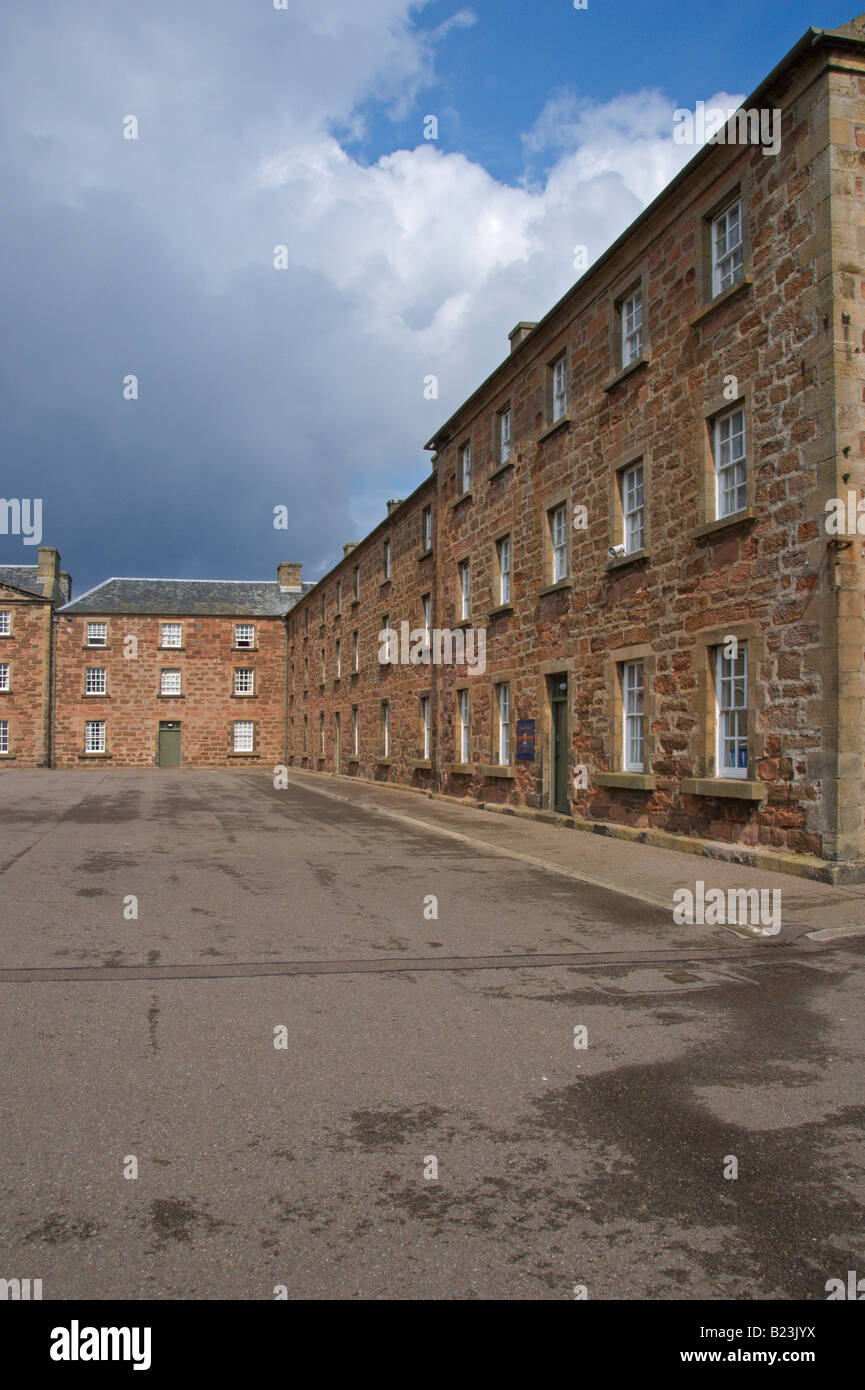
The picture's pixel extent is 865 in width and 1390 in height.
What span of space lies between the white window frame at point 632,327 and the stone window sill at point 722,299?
1839 millimetres

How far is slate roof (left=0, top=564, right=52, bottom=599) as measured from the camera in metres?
53.8

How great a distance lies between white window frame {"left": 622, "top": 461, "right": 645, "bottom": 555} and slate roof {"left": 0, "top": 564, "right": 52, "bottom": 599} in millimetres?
44124

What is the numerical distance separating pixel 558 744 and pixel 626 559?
4.38 meters

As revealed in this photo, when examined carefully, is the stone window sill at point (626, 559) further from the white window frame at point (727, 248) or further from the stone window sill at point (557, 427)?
the white window frame at point (727, 248)

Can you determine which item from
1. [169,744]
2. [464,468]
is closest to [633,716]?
[464,468]

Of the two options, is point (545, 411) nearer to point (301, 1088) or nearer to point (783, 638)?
point (783, 638)

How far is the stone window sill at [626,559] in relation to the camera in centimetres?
1434

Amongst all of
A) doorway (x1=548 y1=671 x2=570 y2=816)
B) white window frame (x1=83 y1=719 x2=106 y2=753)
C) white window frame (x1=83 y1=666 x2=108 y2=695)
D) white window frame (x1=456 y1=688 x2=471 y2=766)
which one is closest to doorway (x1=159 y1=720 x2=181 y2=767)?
white window frame (x1=83 y1=719 x2=106 y2=753)

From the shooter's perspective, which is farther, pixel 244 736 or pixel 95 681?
pixel 244 736

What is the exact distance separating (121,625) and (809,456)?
1754 inches

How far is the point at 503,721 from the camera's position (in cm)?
2048

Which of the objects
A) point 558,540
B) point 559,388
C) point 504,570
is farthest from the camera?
point 504,570

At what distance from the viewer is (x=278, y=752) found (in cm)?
5219

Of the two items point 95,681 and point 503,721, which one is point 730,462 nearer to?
point 503,721
